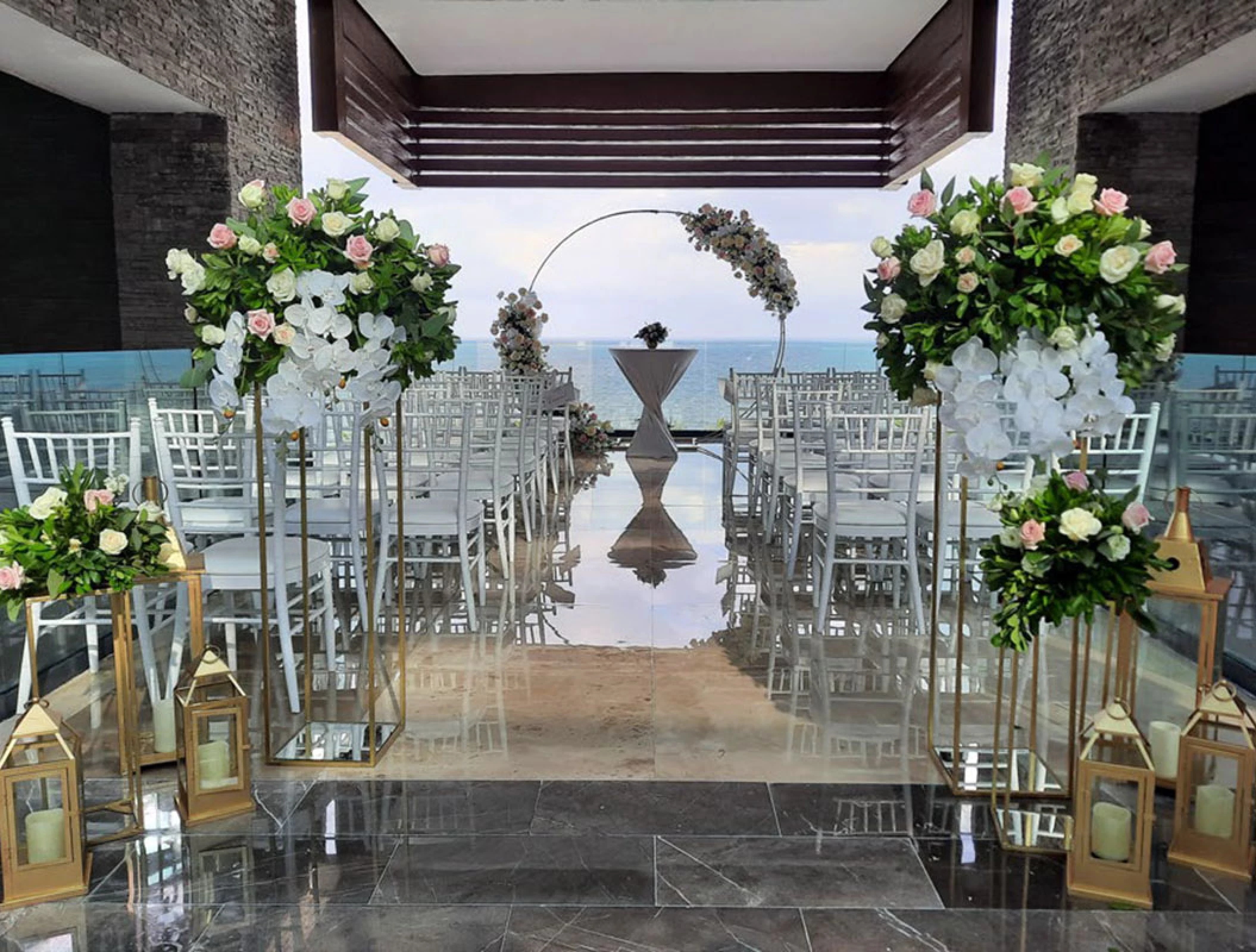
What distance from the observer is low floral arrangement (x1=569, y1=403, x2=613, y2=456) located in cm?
1038

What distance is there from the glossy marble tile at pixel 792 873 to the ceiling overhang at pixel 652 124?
7.18m

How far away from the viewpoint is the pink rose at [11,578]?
2.33 m

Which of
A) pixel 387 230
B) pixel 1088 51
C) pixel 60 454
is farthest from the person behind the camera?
pixel 1088 51

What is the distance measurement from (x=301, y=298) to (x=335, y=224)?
7.8 inches

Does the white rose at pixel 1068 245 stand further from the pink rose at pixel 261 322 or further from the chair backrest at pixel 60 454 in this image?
the chair backrest at pixel 60 454

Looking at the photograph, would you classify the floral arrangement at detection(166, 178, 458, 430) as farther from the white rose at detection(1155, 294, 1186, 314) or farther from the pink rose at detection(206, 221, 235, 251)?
the white rose at detection(1155, 294, 1186, 314)

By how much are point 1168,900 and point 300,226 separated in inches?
99.3

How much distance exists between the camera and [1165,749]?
2783mm

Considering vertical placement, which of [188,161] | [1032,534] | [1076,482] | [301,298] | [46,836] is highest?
[188,161]

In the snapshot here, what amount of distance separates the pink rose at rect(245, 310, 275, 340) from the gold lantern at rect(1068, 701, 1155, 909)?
81.4 inches

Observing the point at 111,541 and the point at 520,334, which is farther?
the point at 520,334

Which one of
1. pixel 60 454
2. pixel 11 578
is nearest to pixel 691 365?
pixel 60 454

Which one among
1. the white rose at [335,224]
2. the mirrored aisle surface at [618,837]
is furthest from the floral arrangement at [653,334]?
the white rose at [335,224]

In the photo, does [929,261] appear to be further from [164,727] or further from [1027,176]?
[164,727]
